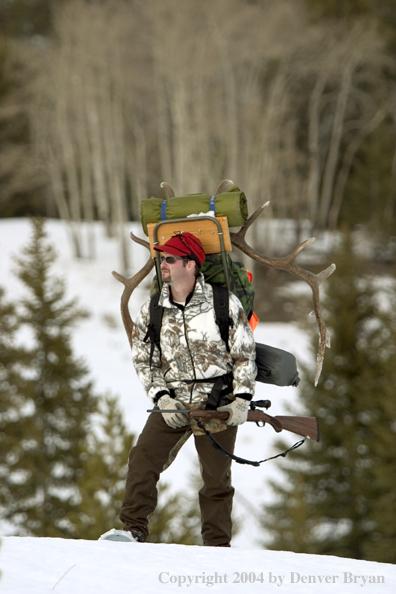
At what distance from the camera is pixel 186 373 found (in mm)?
4176

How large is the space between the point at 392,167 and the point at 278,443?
23363mm

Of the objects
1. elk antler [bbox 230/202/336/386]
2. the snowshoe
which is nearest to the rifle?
Result: elk antler [bbox 230/202/336/386]

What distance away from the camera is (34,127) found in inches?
1278

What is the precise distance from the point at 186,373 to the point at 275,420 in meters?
0.64

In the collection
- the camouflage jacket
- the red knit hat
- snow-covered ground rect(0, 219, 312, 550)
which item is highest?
snow-covered ground rect(0, 219, 312, 550)

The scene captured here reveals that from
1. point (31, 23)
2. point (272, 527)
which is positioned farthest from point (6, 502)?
point (31, 23)

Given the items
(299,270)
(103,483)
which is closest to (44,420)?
(103,483)

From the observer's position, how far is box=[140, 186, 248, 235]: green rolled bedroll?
4.29 meters

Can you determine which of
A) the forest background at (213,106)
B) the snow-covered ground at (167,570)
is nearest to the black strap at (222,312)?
the snow-covered ground at (167,570)

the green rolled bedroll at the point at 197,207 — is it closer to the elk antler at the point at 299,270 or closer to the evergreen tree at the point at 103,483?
the elk antler at the point at 299,270

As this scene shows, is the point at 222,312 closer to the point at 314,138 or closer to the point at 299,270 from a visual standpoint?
the point at 299,270

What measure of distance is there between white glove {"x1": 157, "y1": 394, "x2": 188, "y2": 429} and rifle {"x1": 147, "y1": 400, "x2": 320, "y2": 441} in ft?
0.11

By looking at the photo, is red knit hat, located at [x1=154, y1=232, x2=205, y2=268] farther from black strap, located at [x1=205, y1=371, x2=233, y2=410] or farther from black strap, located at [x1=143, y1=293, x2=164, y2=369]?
black strap, located at [x1=205, y1=371, x2=233, y2=410]

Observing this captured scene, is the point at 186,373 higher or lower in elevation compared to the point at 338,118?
lower
